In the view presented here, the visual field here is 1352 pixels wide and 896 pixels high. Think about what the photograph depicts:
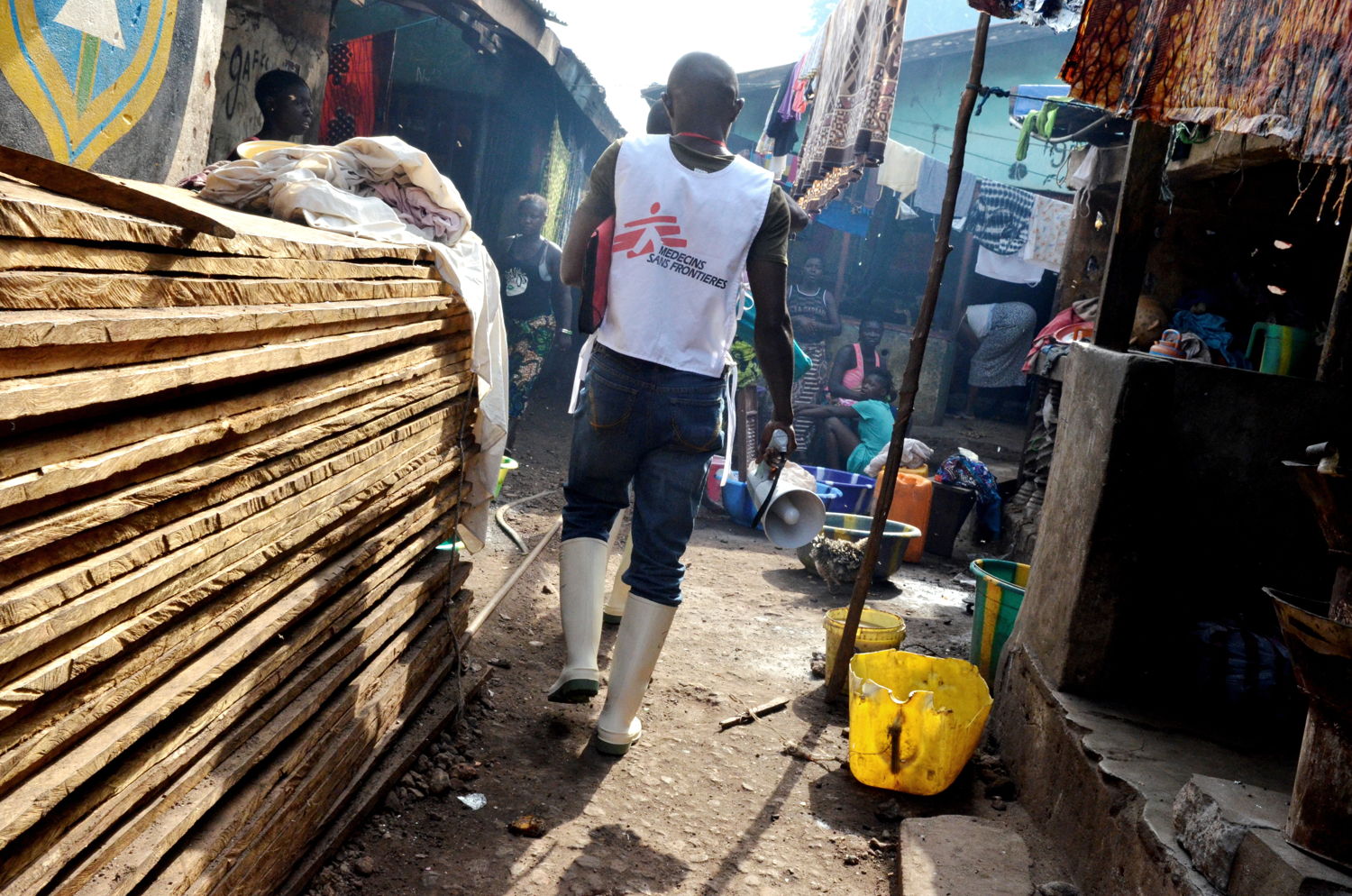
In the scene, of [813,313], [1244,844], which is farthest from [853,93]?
[1244,844]

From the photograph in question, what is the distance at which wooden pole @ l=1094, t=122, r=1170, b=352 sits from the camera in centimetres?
362

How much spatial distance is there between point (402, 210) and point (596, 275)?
2.46 ft

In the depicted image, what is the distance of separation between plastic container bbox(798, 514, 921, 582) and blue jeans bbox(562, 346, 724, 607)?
3163mm

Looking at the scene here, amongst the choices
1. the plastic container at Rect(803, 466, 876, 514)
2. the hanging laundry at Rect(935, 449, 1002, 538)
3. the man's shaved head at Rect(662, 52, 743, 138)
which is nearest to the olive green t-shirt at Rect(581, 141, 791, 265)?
the man's shaved head at Rect(662, 52, 743, 138)

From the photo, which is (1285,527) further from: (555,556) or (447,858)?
(555,556)

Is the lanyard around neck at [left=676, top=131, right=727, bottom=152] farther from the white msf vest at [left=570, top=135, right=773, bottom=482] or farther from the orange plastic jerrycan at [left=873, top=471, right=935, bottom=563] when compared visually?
the orange plastic jerrycan at [left=873, top=471, right=935, bottom=563]

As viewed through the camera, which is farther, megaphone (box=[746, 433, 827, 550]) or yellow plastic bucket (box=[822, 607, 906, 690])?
megaphone (box=[746, 433, 827, 550])

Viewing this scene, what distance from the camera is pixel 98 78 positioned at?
360cm

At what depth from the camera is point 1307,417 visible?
3.26m

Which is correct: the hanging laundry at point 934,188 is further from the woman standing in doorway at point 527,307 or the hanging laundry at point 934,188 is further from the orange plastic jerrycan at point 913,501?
the orange plastic jerrycan at point 913,501

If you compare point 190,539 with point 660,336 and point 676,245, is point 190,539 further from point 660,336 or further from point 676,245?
point 676,245

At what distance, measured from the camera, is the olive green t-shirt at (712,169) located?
10.7 ft

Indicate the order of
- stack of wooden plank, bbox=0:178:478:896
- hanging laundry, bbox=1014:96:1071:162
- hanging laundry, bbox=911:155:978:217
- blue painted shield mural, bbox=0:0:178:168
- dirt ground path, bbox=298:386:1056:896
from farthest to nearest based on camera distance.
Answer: hanging laundry, bbox=911:155:978:217 < hanging laundry, bbox=1014:96:1071:162 < blue painted shield mural, bbox=0:0:178:168 < dirt ground path, bbox=298:386:1056:896 < stack of wooden plank, bbox=0:178:478:896

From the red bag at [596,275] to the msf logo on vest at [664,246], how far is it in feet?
0.30
